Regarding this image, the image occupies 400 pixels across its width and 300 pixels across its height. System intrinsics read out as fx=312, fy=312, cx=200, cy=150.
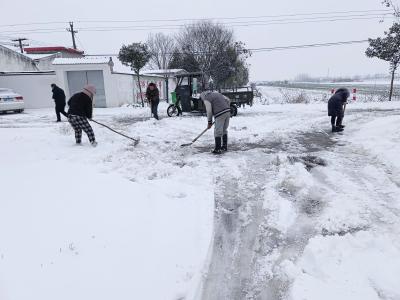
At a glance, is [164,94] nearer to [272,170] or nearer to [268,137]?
[268,137]

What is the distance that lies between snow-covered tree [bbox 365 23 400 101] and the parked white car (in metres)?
20.5

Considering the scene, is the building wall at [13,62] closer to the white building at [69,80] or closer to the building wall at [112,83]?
the white building at [69,80]

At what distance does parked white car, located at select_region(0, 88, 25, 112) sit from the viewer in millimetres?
16984

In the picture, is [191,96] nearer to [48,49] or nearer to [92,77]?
[92,77]

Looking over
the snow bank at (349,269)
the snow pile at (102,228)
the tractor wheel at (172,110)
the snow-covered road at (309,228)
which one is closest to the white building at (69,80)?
the tractor wheel at (172,110)

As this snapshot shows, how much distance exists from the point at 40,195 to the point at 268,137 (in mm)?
6717

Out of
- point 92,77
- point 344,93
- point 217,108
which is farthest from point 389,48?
point 92,77

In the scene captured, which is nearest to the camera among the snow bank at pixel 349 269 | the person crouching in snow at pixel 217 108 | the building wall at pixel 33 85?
the snow bank at pixel 349 269

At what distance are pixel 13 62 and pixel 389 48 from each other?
27.6 m

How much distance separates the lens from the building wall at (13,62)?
994 inches

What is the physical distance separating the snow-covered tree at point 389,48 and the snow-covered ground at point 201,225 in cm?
1281

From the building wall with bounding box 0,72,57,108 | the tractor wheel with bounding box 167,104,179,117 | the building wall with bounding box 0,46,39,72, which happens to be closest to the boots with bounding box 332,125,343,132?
the tractor wheel with bounding box 167,104,179,117

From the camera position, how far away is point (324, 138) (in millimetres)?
9164

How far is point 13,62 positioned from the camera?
85.6ft
